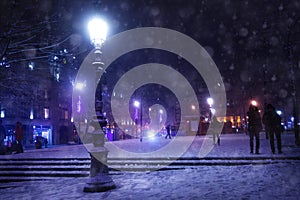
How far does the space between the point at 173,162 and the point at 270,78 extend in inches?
1429

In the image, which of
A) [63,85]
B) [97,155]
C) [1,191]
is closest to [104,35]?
[97,155]

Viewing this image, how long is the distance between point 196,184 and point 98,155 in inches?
119

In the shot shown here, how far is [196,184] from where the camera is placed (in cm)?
822

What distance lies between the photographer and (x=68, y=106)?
47.6m

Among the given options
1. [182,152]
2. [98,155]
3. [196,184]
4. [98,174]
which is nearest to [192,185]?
[196,184]

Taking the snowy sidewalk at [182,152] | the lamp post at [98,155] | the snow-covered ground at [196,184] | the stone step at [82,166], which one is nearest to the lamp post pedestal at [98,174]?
the lamp post at [98,155]

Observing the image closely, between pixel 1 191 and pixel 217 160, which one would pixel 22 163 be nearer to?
pixel 1 191

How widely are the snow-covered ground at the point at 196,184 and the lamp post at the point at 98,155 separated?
0.28 m

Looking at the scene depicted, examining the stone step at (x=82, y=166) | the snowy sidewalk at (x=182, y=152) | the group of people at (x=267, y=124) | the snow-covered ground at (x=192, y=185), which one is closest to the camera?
the snow-covered ground at (x=192, y=185)

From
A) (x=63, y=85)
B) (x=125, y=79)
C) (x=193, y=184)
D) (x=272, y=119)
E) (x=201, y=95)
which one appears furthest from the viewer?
(x=201, y=95)

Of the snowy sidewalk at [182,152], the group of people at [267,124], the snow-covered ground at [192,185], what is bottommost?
the snow-covered ground at [192,185]

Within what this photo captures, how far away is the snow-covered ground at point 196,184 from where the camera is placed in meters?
7.04

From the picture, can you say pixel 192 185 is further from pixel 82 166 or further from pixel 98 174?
pixel 82 166

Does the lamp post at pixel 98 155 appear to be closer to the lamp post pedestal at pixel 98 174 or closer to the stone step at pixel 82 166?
the lamp post pedestal at pixel 98 174
